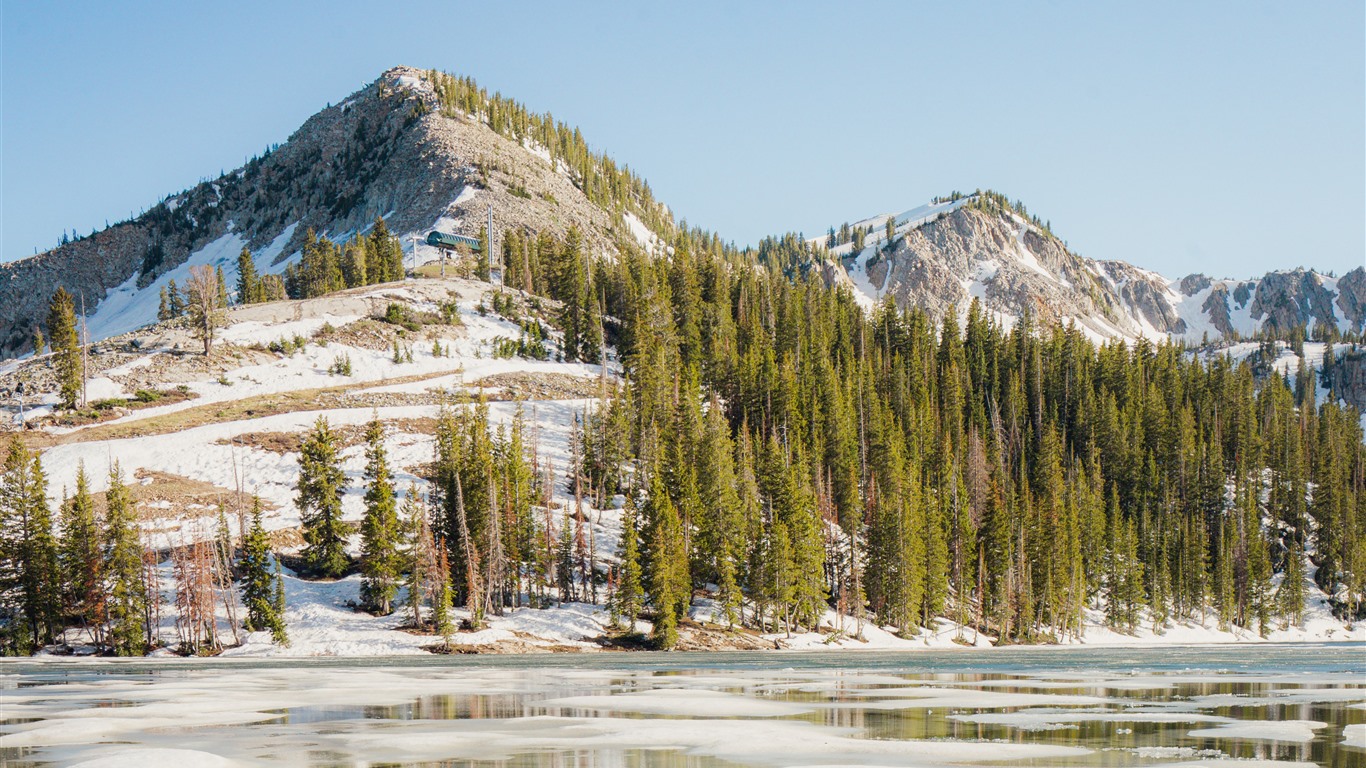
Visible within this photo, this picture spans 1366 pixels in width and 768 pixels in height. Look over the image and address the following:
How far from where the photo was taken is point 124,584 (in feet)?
196

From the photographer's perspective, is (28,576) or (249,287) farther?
(249,287)

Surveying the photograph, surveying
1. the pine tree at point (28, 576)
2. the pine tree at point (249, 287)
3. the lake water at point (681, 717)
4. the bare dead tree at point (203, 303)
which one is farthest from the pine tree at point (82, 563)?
the pine tree at point (249, 287)

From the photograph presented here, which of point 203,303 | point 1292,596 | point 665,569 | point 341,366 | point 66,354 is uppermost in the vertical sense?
point 203,303

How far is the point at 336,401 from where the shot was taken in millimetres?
101375

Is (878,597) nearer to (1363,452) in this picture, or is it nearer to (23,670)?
(23,670)

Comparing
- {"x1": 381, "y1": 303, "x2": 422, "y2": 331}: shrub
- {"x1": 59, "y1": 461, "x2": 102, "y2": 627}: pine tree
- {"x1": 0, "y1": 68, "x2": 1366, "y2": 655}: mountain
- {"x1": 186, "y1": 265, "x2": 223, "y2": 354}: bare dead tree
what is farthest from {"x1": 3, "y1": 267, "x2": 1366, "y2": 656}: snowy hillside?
{"x1": 59, "y1": 461, "x2": 102, "y2": 627}: pine tree

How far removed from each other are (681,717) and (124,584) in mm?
45434

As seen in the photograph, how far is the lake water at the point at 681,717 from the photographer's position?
21.0m

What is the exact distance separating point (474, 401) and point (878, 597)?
45.1 m

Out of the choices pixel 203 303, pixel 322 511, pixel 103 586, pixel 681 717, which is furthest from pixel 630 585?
pixel 203 303

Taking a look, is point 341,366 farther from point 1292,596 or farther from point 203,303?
point 1292,596

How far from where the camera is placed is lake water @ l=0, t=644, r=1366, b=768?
68.9 ft

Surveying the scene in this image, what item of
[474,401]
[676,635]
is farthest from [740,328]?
[676,635]

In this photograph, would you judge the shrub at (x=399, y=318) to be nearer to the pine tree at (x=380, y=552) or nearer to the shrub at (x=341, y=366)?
the shrub at (x=341, y=366)
